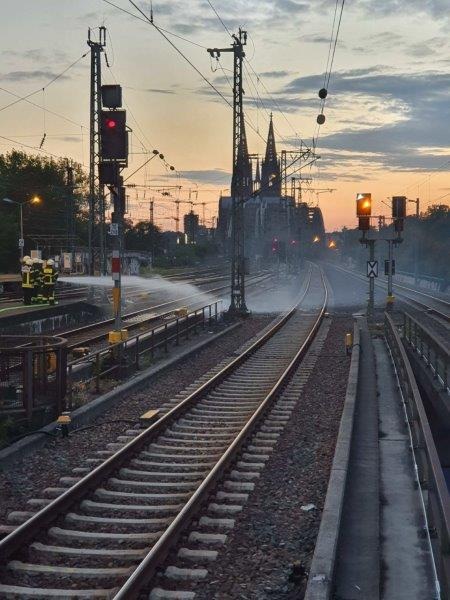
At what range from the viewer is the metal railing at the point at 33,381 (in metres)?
11.9

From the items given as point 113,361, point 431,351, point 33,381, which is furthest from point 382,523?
point 113,361

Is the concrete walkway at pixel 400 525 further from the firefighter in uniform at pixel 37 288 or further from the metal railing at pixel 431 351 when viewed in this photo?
the firefighter in uniform at pixel 37 288

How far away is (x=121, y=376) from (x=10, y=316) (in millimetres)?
10258

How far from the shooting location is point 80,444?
38.3 ft

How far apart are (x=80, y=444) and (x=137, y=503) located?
3029 mm

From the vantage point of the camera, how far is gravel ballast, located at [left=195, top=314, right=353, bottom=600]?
6613mm

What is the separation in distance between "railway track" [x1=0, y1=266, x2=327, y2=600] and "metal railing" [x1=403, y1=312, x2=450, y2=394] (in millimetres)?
3269

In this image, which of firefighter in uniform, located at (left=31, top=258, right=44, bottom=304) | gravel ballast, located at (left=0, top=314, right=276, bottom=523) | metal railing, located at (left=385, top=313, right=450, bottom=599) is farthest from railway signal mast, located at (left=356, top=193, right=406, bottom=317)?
metal railing, located at (left=385, top=313, right=450, bottom=599)

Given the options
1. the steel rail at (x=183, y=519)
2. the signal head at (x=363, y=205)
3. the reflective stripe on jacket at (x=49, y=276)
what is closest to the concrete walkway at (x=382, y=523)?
the steel rail at (x=183, y=519)

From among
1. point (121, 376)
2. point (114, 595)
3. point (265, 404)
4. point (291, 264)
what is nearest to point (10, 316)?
point (121, 376)

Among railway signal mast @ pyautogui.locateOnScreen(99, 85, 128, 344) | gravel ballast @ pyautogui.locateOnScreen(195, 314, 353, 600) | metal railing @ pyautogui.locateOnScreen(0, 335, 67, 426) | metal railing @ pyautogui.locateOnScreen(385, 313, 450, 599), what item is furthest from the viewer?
railway signal mast @ pyautogui.locateOnScreen(99, 85, 128, 344)

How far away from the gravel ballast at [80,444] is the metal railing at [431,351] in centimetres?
522

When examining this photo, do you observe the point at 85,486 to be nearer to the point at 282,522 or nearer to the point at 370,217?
the point at 282,522

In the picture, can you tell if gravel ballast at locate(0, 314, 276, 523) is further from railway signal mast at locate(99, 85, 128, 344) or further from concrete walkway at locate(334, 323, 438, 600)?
concrete walkway at locate(334, 323, 438, 600)
